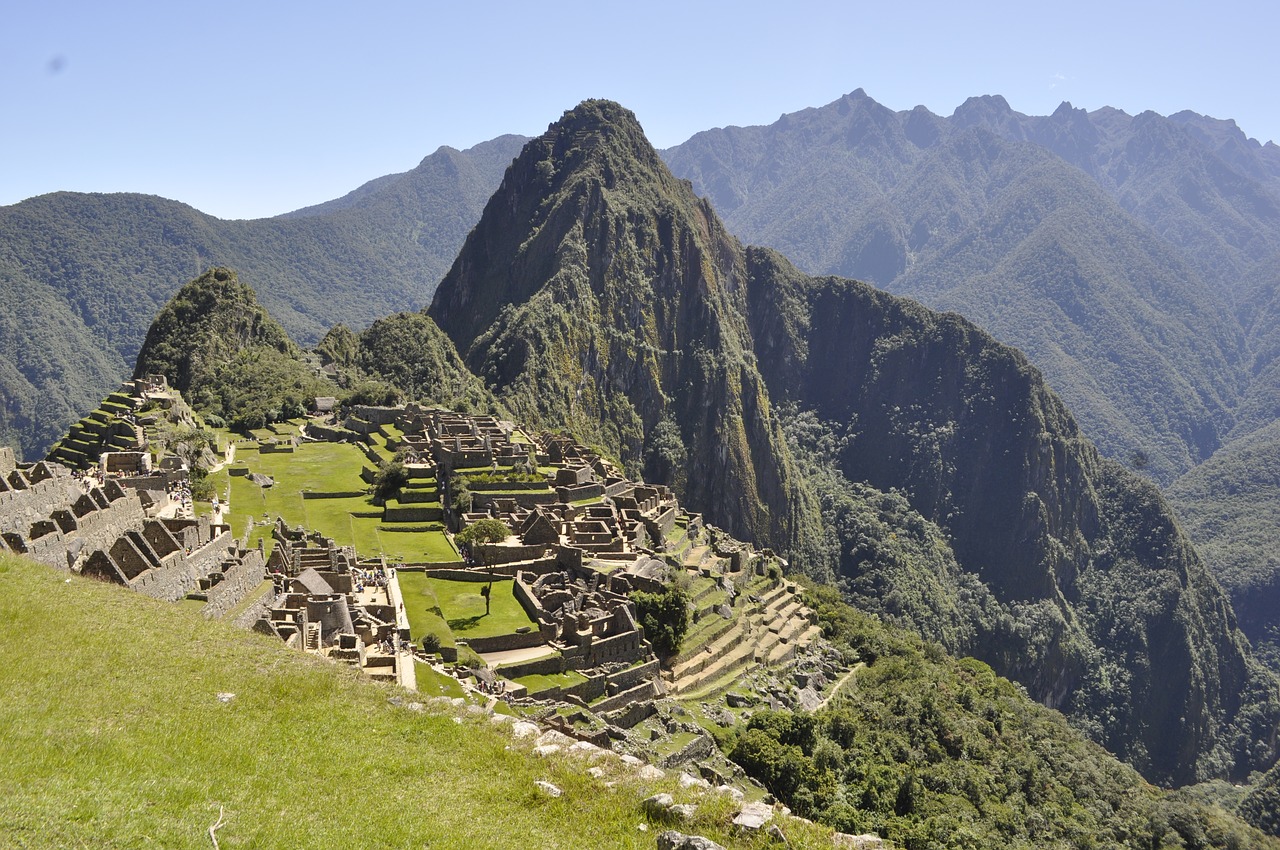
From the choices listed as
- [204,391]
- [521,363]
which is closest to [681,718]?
[204,391]

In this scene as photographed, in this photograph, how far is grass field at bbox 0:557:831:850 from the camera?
501 inches

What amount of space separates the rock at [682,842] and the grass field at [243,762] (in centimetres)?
29

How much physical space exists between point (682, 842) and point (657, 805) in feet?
3.94

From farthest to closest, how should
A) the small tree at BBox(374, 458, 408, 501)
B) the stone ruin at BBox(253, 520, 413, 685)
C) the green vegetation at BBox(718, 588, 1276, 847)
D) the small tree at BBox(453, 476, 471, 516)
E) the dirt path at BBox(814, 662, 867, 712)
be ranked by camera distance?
the small tree at BBox(374, 458, 408, 501) < the dirt path at BBox(814, 662, 867, 712) < the small tree at BBox(453, 476, 471, 516) < the green vegetation at BBox(718, 588, 1276, 847) < the stone ruin at BBox(253, 520, 413, 685)

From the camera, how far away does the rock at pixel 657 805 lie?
14.6 metres

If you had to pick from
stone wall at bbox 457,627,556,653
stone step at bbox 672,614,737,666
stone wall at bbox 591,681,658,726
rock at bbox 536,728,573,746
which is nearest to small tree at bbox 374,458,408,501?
stone step at bbox 672,614,737,666

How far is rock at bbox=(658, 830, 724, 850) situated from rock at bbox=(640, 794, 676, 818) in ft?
2.62

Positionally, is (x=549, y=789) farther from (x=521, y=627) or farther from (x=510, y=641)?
(x=521, y=627)

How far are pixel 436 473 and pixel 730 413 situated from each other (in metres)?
139

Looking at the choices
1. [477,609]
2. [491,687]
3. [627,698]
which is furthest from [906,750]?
[491,687]

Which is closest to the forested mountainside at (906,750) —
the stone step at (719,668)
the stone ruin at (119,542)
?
the stone step at (719,668)

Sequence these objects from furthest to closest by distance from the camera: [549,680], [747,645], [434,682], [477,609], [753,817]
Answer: [747,645], [477,609], [549,680], [434,682], [753,817]

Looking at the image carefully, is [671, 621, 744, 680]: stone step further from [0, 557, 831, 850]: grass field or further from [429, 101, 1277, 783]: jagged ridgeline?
[429, 101, 1277, 783]: jagged ridgeline

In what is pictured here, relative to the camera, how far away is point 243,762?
1473 centimetres
